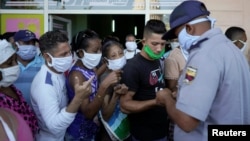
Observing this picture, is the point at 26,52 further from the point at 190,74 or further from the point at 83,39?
the point at 190,74

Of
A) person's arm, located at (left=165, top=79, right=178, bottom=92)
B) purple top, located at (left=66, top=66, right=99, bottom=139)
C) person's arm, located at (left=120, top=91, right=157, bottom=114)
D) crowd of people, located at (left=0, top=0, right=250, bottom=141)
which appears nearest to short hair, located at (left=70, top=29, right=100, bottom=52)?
crowd of people, located at (left=0, top=0, right=250, bottom=141)

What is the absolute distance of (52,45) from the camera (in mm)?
2689

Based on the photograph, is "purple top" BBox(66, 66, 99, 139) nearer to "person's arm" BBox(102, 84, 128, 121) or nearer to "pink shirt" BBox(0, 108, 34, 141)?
"person's arm" BBox(102, 84, 128, 121)

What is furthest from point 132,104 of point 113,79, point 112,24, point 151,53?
point 112,24

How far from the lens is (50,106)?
7.96 ft

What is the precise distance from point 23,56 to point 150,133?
217 centimetres

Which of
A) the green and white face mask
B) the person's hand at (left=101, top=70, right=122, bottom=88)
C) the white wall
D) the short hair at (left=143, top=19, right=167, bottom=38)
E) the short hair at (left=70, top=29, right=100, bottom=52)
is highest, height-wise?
the white wall

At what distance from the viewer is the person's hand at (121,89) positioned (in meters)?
2.69

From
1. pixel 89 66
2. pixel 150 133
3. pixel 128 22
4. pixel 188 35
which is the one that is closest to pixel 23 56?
pixel 89 66

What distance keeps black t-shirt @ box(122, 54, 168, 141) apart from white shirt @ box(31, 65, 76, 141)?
55 centimetres

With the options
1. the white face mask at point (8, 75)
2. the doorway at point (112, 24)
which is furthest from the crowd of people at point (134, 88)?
the doorway at point (112, 24)

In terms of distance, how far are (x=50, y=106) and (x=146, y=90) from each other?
80 centimetres

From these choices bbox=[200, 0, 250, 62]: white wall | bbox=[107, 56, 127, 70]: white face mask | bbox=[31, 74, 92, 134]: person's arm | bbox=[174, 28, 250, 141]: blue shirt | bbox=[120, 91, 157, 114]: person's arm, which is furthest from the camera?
bbox=[200, 0, 250, 62]: white wall

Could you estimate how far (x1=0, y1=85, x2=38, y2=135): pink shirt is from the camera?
7.35ft
